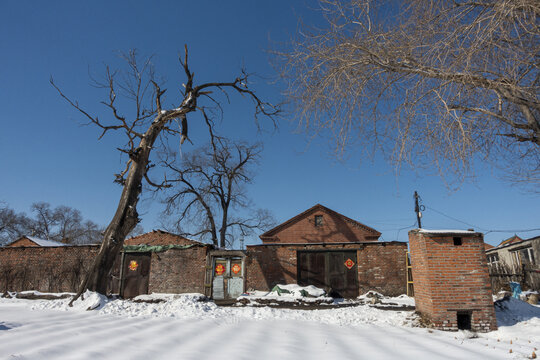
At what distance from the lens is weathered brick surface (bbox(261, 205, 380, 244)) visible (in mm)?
25125

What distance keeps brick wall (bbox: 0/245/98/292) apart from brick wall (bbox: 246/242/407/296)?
9.12 metres

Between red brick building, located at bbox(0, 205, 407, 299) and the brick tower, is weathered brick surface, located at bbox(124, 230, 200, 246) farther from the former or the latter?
the brick tower

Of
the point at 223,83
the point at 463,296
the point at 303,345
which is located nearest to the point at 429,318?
the point at 463,296

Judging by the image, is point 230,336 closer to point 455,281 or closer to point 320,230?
point 455,281

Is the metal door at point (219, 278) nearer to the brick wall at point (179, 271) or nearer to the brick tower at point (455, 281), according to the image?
the brick wall at point (179, 271)

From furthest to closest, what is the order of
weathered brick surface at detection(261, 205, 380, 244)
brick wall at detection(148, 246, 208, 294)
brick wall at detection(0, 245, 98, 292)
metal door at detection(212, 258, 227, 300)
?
weathered brick surface at detection(261, 205, 380, 244), brick wall at detection(0, 245, 98, 292), brick wall at detection(148, 246, 208, 294), metal door at detection(212, 258, 227, 300)

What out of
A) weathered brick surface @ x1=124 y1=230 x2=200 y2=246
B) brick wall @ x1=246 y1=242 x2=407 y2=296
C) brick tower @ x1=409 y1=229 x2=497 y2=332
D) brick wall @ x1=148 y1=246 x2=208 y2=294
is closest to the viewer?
brick tower @ x1=409 y1=229 x2=497 y2=332

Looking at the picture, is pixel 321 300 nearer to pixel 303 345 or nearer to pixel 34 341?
pixel 303 345

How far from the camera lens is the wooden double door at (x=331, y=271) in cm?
1596

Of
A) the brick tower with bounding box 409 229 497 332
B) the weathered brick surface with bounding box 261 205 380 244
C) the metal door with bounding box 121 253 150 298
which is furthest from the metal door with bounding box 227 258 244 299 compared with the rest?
the brick tower with bounding box 409 229 497 332

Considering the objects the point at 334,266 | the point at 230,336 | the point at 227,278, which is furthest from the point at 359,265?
the point at 230,336

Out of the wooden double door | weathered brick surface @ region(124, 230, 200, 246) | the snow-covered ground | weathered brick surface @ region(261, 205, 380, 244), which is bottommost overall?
the snow-covered ground

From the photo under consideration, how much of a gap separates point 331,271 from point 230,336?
38.6 feet

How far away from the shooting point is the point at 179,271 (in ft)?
57.2
